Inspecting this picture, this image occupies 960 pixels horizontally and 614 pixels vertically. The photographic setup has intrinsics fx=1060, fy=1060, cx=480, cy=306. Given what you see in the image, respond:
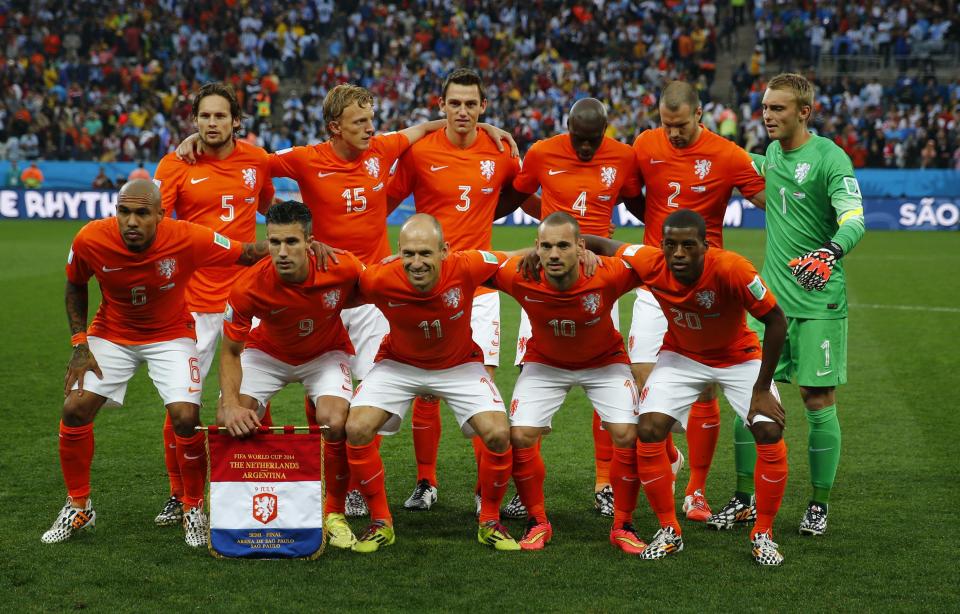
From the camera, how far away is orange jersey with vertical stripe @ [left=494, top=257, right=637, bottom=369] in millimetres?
5867

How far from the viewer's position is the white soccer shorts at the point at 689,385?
578 cm

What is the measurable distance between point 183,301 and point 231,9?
31.6m

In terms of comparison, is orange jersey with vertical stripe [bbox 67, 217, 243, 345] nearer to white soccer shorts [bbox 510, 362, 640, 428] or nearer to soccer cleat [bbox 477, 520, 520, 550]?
white soccer shorts [bbox 510, 362, 640, 428]

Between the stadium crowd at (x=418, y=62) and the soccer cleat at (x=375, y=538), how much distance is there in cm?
2379

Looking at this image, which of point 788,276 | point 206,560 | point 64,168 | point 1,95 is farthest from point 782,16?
point 206,560

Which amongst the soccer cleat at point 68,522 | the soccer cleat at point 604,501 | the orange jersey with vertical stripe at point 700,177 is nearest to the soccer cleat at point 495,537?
the soccer cleat at point 604,501

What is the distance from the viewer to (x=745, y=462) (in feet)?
21.0

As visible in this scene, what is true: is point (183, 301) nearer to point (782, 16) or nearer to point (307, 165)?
point (307, 165)

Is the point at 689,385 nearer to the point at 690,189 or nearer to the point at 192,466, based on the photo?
the point at 690,189

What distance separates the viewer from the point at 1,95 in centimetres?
3269

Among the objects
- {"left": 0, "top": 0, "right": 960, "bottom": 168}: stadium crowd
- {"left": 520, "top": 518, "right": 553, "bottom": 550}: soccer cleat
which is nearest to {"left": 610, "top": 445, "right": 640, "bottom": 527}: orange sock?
{"left": 520, "top": 518, "right": 553, "bottom": 550}: soccer cleat

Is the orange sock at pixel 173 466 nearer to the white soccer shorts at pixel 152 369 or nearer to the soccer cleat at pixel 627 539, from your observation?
the white soccer shorts at pixel 152 369

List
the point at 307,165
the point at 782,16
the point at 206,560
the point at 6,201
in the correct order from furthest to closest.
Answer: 1. the point at 782,16
2. the point at 6,201
3. the point at 307,165
4. the point at 206,560

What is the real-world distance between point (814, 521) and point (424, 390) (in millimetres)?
2323
